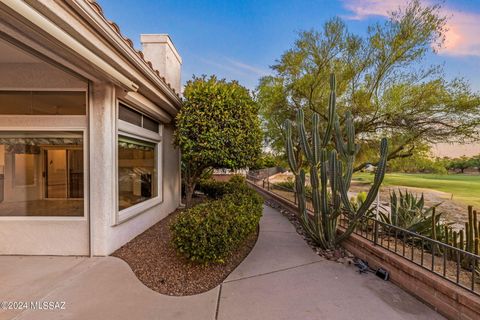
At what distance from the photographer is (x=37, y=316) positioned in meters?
2.52

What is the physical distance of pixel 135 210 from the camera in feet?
16.1

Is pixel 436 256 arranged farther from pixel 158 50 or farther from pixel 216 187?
pixel 158 50

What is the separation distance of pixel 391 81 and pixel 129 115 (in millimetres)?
9378

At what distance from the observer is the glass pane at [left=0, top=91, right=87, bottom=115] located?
3947 millimetres

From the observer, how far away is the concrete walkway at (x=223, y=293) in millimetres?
2639

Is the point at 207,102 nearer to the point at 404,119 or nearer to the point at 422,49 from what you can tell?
the point at 404,119

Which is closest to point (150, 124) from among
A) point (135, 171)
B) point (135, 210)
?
point (135, 171)

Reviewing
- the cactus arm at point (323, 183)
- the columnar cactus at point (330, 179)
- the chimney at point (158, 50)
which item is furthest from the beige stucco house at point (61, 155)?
the cactus arm at point (323, 183)

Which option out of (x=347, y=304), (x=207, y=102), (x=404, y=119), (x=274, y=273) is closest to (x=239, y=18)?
(x=207, y=102)

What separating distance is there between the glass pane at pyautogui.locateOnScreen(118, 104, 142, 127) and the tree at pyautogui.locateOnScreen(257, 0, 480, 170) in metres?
7.39

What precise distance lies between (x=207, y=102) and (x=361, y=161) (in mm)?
8398

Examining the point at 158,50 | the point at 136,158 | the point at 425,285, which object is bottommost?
the point at 425,285

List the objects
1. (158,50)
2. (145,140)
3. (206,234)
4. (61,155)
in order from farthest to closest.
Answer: (158,50), (145,140), (61,155), (206,234)

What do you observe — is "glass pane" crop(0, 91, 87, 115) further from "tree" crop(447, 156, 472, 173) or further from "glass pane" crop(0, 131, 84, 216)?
"tree" crop(447, 156, 472, 173)
